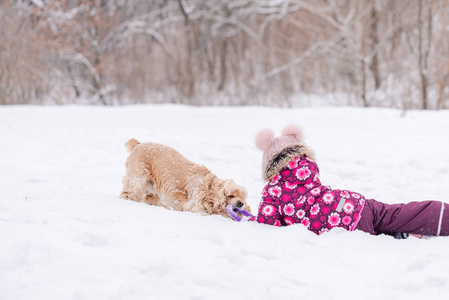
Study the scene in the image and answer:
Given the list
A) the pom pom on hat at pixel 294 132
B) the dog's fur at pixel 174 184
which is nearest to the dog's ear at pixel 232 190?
the dog's fur at pixel 174 184

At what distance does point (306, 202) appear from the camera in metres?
3.32

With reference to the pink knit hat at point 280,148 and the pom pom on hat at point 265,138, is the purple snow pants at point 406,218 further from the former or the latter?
the pom pom on hat at point 265,138

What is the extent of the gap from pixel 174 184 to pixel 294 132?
130 cm

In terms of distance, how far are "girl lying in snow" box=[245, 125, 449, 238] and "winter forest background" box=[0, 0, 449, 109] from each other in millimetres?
9638

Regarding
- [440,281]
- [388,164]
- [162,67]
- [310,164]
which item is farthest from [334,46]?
[440,281]

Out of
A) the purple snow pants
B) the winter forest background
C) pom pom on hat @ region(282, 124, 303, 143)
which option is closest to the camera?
the purple snow pants

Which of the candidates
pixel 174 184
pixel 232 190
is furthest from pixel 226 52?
pixel 232 190

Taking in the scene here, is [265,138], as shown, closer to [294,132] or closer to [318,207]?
[294,132]

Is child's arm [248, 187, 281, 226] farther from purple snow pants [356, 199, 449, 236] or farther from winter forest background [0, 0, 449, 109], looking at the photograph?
winter forest background [0, 0, 449, 109]

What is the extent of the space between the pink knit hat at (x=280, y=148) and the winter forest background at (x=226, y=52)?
9368mm

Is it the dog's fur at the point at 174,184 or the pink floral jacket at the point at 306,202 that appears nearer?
the pink floral jacket at the point at 306,202

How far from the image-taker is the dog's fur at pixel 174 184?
12.4 ft

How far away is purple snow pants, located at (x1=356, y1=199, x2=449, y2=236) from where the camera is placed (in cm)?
308

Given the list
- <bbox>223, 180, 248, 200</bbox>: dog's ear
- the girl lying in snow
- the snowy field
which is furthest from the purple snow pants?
<bbox>223, 180, 248, 200</bbox>: dog's ear
